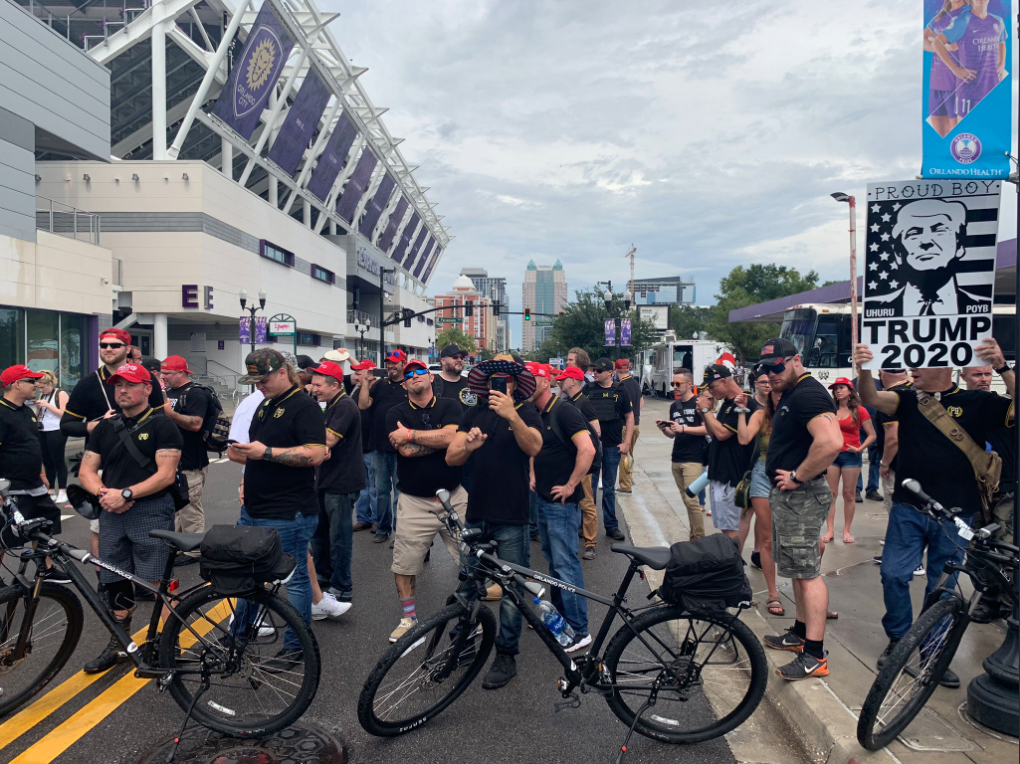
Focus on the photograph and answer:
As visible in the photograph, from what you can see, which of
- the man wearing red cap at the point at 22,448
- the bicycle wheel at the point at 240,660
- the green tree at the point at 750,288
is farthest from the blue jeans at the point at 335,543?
the green tree at the point at 750,288

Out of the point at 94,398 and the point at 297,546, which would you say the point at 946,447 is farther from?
the point at 94,398

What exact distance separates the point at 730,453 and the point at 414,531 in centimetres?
287

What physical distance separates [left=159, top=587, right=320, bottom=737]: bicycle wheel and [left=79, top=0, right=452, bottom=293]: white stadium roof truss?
3120 cm

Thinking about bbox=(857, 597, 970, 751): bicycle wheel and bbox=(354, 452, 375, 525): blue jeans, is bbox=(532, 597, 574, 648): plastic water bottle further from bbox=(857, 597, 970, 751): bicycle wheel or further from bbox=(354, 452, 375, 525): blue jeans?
bbox=(354, 452, 375, 525): blue jeans

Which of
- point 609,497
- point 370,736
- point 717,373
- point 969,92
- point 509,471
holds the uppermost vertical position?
point 969,92

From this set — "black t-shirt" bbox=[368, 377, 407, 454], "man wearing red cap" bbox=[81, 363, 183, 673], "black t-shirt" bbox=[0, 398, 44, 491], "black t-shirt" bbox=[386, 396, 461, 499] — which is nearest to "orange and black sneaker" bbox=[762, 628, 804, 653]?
"black t-shirt" bbox=[386, 396, 461, 499]

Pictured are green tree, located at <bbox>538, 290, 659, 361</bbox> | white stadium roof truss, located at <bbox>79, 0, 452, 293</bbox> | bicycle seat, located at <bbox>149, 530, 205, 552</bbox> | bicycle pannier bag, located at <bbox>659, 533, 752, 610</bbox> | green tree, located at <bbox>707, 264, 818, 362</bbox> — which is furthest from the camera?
green tree, located at <bbox>707, 264, 818, 362</bbox>

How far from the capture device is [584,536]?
7441 mm

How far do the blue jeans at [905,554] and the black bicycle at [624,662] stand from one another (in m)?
1.25

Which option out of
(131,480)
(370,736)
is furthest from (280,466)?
(370,736)

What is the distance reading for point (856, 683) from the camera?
4.06 m

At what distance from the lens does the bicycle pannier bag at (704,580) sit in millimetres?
3416

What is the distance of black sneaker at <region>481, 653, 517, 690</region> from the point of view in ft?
13.6

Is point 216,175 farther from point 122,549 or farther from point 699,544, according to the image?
point 699,544
